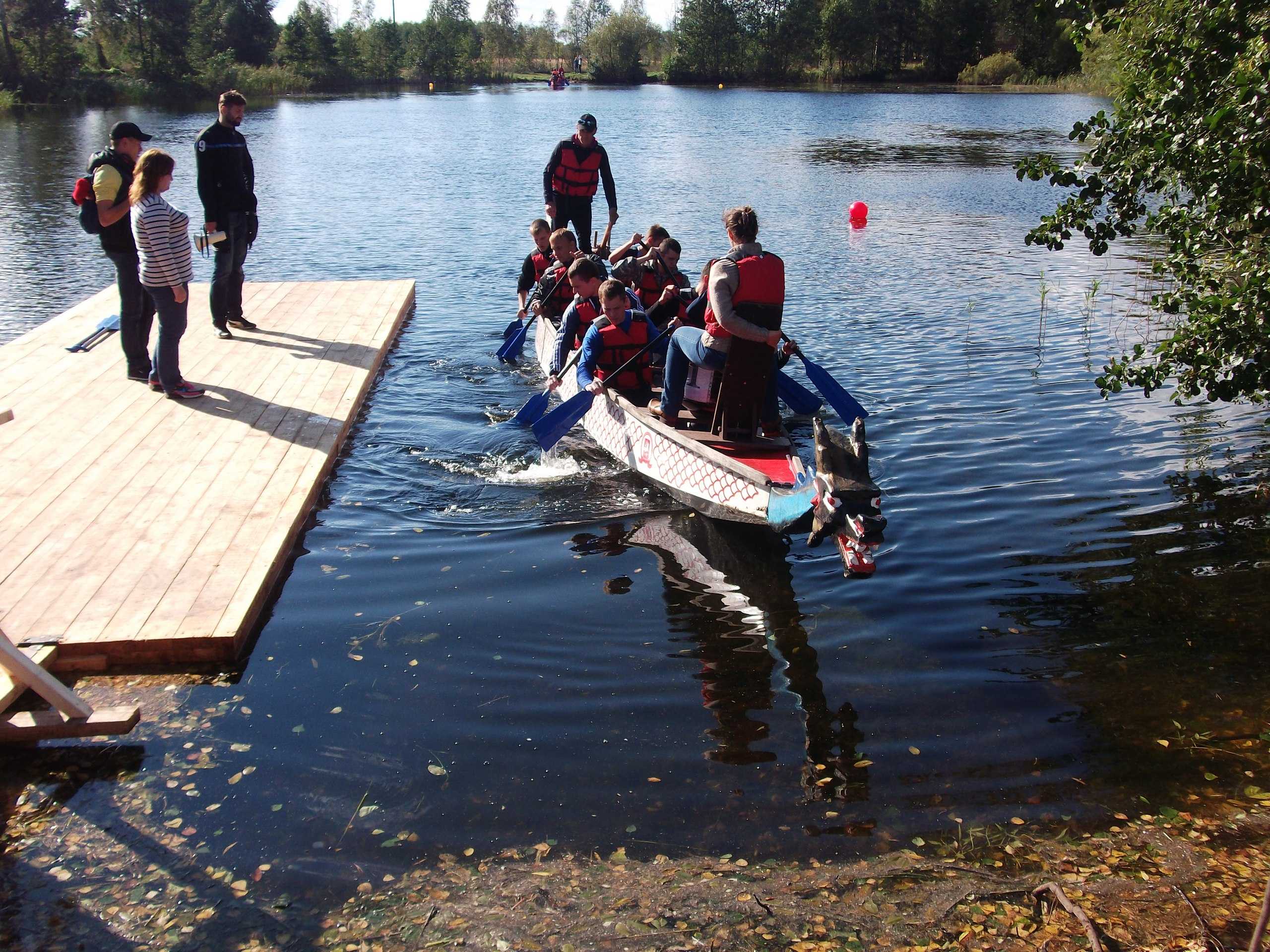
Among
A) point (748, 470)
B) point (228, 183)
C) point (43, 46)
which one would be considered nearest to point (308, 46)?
point (43, 46)

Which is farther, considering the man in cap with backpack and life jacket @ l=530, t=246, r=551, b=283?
life jacket @ l=530, t=246, r=551, b=283

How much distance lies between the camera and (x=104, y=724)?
432cm

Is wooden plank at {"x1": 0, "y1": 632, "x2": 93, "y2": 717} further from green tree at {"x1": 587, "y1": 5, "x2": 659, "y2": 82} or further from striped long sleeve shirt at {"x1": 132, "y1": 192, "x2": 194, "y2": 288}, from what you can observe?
green tree at {"x1": 587, "y1": 5, "x2": 659, "y2": 82}

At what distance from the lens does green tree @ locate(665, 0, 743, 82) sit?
76312 mm

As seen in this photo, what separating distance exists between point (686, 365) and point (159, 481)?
3424 mm

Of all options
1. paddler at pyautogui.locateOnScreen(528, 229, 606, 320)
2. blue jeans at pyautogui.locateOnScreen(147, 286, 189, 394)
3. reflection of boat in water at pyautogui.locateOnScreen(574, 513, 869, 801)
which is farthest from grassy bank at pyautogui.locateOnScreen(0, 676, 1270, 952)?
paddler at pyautogui.locateOnScreen(528, 229, 606, 320)

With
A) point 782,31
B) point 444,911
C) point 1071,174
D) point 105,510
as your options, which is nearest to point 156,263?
point 105,510

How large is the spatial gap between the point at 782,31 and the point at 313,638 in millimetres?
78515

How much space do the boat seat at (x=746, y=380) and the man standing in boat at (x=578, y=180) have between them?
15.4ft

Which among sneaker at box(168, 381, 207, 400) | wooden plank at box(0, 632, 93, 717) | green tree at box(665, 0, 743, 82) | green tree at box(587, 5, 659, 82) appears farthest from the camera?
green tree at box(587, 5, 659, 82)

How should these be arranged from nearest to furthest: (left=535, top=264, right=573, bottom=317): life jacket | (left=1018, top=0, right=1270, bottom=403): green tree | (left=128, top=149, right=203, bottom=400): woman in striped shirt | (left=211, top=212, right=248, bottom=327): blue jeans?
(left=1018, top=0, right=1270, bottom=403): green tree → (left=128, top=149, right=203, bottom=400): woman in striped shirt → (left=211, top=212, right=248, bottom=327): blue jeans → (left=535, top=264, right=573, bottom=317): life jacket

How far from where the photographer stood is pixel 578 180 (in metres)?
11.3

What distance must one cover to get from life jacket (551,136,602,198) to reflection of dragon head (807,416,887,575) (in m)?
6.78

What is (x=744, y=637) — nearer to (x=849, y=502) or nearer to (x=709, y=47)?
(x=849, y=502)
